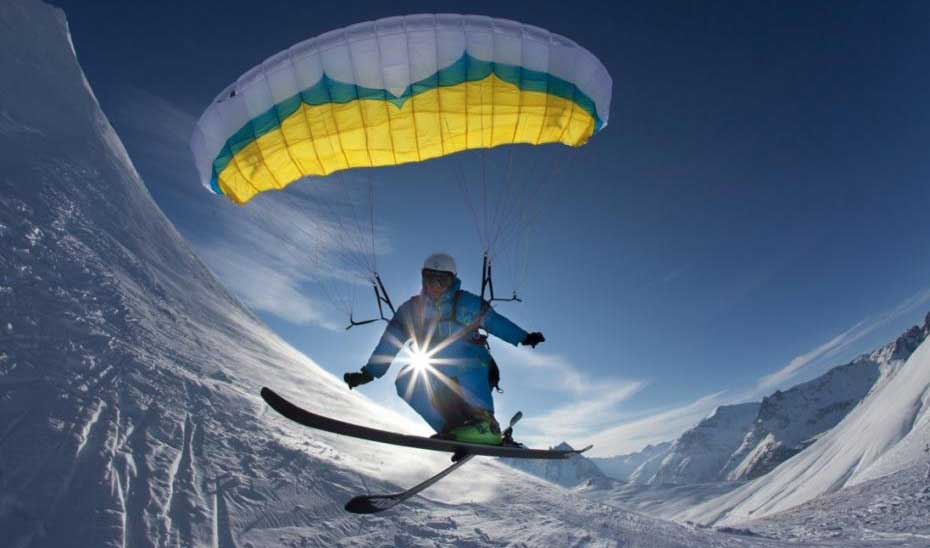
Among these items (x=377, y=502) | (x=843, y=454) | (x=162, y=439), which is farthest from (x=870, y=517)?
(x=843, y=454)

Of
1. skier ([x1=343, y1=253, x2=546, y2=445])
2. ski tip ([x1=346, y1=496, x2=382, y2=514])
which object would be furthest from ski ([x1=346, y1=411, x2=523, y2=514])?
skier ([x1=343, y1=253, x2=546, y2=445])

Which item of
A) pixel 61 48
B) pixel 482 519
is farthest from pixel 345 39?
pixel 61 48

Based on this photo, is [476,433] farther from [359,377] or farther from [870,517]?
[870,517]

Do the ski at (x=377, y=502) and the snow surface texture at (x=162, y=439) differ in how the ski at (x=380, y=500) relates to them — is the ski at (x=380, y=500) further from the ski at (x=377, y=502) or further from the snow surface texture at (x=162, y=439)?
the snow surface texture at (x=162, y=439)

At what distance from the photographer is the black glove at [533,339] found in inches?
242

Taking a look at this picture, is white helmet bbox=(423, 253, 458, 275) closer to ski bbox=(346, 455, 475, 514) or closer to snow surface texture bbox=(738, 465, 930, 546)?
ski bbox=(346, 455, 475, 514)

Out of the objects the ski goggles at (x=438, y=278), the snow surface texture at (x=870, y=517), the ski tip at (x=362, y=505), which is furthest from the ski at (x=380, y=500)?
the snow surface texture at (x=870, y=517)

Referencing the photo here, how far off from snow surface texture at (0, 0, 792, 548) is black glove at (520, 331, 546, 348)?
449cm

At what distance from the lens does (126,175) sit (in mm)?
27234

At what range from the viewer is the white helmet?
20.3 ft

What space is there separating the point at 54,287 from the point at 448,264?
1120 cm

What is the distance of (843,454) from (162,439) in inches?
4497

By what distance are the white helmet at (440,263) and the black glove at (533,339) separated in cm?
126

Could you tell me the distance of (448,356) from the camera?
606 centimetres
